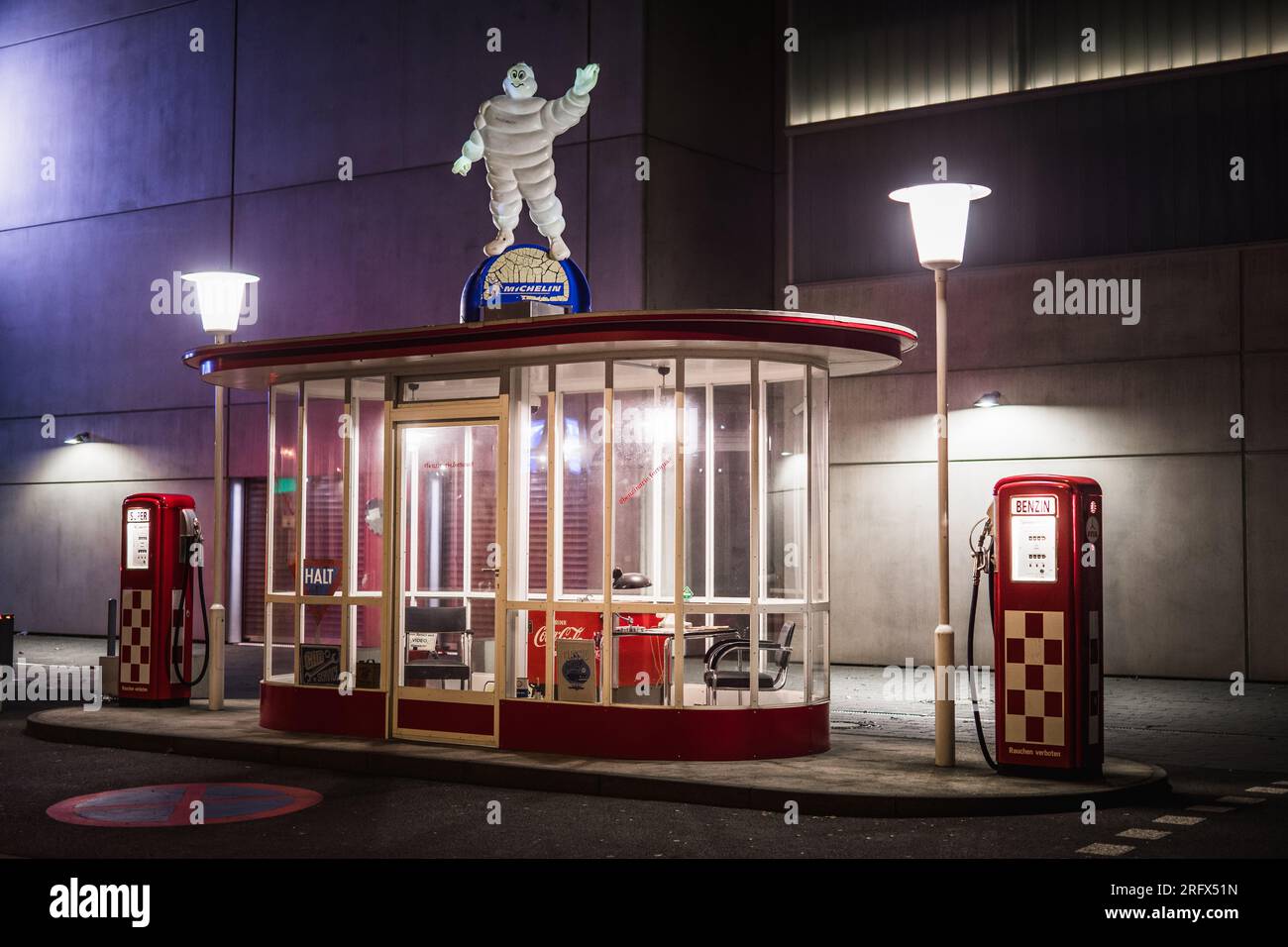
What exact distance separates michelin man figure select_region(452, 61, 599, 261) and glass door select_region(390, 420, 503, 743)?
6.72ft

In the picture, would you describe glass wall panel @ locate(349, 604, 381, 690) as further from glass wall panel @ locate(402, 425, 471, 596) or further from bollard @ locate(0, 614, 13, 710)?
bollard @ locate(0, 614, 13, 710)

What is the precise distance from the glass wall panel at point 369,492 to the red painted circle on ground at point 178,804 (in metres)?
2.11

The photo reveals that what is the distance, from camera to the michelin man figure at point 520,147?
1258 cm

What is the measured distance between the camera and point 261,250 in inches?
843

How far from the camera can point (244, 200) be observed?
2159 centimetres

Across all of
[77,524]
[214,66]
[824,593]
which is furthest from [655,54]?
[77,524]

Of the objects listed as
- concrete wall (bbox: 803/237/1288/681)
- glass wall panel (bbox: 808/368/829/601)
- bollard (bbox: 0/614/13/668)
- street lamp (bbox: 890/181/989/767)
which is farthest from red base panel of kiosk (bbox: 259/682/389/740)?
concrete wall (bbox: 803/237/1288/681)

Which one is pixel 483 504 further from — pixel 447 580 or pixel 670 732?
pixel 670 732

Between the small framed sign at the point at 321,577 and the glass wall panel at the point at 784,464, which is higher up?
the glass wall panel at the point at 784,464

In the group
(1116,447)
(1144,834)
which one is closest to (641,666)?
(1144,834)

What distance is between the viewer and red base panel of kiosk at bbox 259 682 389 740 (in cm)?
1144

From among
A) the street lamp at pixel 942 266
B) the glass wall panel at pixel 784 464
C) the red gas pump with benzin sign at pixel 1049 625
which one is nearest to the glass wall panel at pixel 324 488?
the glass wall panel at pixel 784 464

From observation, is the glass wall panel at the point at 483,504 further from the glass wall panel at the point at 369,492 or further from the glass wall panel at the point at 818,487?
the glass wall panel at the point at 818,487
